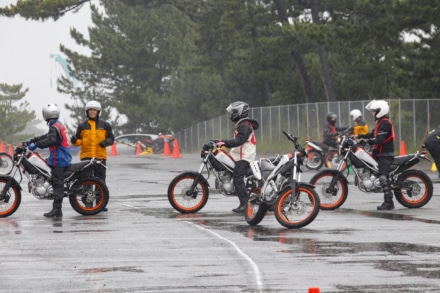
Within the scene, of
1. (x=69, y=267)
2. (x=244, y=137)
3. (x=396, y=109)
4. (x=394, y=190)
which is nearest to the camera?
(x=69, y=267)

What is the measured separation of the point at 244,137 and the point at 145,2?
5826 cm

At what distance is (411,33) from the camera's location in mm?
47438

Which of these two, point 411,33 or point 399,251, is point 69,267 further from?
point 411,33

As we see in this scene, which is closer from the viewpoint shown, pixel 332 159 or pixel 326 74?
pixel 332 159

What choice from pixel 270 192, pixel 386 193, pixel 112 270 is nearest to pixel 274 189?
pixel 270 192

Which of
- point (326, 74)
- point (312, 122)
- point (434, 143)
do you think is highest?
point (326, 74)

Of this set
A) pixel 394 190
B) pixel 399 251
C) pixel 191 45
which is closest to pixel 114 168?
pixel 394 190

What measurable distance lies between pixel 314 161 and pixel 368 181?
15.2 meters

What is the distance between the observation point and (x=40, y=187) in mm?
19578

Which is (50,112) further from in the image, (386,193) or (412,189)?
(412,189)

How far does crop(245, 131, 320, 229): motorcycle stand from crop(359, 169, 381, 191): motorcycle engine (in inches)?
115

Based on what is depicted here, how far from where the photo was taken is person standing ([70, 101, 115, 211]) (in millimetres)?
20453

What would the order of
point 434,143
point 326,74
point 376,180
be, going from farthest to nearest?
point 326,74
point 434,143
point 376,180

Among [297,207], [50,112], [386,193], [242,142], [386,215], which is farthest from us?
[386,193]
